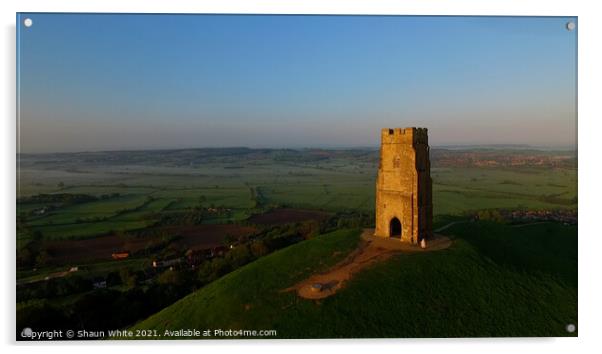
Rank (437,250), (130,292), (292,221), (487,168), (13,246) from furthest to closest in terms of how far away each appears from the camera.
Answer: (292,221)
(487,168)
(130,292)
(437,250)
(13,246)

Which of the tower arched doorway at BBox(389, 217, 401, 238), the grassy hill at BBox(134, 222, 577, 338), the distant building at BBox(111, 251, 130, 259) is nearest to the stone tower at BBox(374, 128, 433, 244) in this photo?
the tower arched doorway at BBox(389, 217, 401, 238)

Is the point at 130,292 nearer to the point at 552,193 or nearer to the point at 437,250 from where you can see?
the point at 437,250

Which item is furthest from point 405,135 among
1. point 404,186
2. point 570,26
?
point 570,26

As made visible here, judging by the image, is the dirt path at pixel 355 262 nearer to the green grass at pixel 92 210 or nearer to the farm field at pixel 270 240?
the farm field at pixel 270 240

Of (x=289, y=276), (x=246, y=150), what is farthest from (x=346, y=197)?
(x=289, y=276)

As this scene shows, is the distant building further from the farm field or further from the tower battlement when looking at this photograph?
the tower battlement

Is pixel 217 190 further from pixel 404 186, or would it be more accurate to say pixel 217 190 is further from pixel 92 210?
pixel 404 186

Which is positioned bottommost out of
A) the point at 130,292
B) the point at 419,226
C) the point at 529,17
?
the point at 130,292
